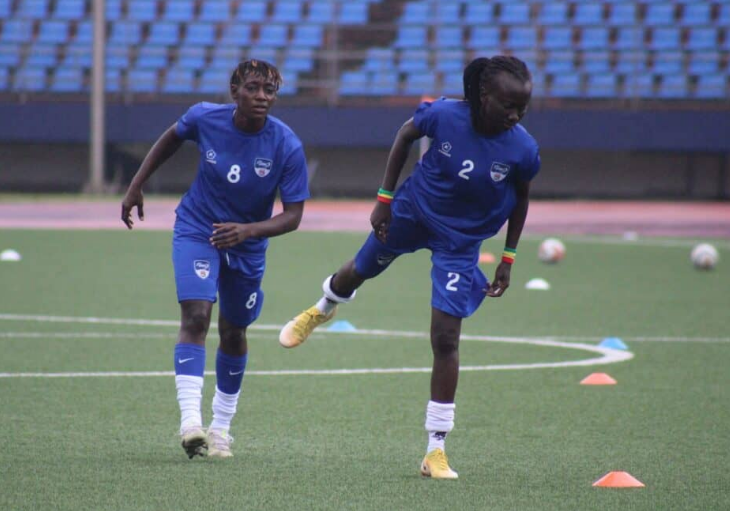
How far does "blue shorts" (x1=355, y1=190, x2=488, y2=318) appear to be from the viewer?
6.20 meters

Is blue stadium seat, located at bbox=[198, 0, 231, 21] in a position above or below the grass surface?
below

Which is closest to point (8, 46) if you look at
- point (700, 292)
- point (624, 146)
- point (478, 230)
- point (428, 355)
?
point (624, 146)

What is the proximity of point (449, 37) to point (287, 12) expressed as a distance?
445 centimetres

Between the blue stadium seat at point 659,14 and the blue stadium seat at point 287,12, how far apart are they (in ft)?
28.1

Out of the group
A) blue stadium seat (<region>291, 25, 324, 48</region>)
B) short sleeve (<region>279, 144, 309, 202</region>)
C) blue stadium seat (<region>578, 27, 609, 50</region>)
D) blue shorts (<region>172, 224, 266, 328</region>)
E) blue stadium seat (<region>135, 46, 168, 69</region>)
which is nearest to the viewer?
blue shorts (<region>172, 224, 266, 328</region>)

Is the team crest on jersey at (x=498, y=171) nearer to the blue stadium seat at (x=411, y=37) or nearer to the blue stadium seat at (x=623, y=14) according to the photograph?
the blue stadium seat at (x=623, y=14)

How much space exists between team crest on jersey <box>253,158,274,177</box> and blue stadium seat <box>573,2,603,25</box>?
26.7m

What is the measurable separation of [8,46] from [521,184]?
28.3 meters

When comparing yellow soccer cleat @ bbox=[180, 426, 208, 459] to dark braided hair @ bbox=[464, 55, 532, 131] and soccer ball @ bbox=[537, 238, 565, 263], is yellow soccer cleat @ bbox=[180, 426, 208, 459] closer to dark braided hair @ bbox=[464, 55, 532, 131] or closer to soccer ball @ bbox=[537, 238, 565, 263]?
dark braided hair @ bbox=[464, 55, 532, 131]

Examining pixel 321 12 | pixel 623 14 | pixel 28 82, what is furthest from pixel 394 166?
pixel 321 12

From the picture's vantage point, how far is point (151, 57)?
3262cm

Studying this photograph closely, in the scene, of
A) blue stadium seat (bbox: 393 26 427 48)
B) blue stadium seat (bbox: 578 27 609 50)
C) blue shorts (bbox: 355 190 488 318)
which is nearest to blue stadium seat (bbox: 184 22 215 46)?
blue stadium seat (bbox: 393 26 427 48)

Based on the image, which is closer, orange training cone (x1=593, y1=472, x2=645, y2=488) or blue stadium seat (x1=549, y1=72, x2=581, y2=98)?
orange training cone (x1=593, y1=472, x2=645, y2=488)

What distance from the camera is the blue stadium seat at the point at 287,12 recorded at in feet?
112
